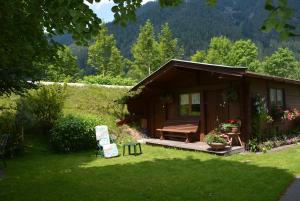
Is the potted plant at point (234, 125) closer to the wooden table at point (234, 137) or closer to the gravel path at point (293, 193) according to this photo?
the wooden table at point (234, 137)

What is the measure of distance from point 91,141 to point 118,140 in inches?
75.7

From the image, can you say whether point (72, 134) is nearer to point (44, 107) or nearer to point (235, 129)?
point (44, 107)

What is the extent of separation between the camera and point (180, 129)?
15492mm

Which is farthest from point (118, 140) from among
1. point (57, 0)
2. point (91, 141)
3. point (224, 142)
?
point (57, 0)

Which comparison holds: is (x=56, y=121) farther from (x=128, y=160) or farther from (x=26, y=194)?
(x=26, y=194)

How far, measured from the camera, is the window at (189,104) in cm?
1520

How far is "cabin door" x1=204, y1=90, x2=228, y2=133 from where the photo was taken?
549 inches

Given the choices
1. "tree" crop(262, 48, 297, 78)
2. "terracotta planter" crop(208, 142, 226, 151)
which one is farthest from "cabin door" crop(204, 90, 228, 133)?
"tree" crop(262, 48, 297, 78)

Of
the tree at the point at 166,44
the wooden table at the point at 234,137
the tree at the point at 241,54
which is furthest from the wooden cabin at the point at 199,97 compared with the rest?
the tree at the point at 241,54

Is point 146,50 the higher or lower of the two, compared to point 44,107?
higher

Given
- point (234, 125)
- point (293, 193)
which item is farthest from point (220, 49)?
point (293, 193)

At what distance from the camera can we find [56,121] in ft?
46.3

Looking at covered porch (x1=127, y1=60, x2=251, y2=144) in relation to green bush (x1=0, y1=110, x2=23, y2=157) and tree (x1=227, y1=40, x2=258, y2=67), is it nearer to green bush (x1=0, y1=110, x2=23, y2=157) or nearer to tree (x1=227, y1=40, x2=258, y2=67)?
green bush (x1=0, y1=110, x2=23, y2=157)

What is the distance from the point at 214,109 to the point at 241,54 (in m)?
34.1
